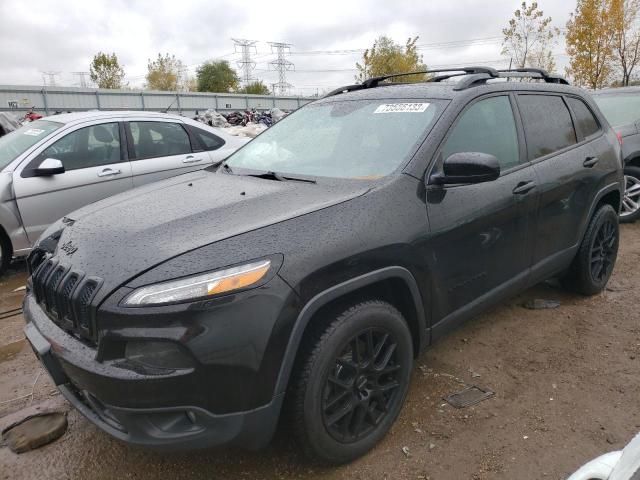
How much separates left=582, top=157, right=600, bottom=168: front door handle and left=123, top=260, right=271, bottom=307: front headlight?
2981 mm

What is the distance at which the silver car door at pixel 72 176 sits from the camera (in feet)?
16.1

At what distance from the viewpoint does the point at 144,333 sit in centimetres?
179

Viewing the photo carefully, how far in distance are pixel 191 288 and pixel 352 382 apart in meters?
0.89

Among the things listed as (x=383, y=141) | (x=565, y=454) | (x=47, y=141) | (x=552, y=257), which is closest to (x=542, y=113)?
(x=552, y=257)

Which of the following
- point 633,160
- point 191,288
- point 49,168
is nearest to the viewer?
point 191,288

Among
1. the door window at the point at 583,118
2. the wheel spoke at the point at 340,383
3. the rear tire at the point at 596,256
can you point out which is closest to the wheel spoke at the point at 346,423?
the wheel spoke at the point at 340,383

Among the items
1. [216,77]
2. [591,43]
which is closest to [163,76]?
[216,77]

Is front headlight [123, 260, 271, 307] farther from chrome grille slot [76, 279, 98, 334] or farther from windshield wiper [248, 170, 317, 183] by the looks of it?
windshield wiper [248, 170, 317, 183]

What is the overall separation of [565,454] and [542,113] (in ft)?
7.42

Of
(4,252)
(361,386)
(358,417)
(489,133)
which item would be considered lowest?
(358,417)

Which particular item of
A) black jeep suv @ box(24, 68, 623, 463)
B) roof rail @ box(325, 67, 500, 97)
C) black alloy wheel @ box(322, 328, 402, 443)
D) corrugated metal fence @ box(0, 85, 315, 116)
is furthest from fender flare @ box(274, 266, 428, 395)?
corrugated metal fence @ box(0, 85, 315, 116)

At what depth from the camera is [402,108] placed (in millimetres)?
2953

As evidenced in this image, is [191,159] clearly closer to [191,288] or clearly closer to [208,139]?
[208,139]

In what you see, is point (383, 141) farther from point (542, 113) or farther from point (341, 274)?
point (542, 113)
